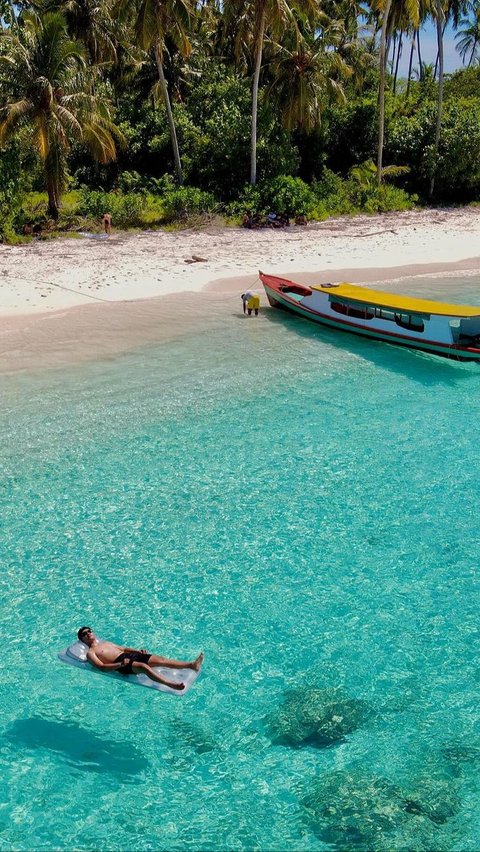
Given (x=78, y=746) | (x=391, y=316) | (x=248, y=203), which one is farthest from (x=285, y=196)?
(x=78, y=746)

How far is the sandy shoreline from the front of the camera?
78.1 ft

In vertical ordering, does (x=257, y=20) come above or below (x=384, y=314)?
above

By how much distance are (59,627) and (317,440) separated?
8.36 metres

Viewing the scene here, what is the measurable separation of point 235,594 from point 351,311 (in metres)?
15.1

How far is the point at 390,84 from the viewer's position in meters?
56.2

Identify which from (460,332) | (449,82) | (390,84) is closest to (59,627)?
(460,332)

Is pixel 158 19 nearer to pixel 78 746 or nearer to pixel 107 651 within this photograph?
pixel 107 651

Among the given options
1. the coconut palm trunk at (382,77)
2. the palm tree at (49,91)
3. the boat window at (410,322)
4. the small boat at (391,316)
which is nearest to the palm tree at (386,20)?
the coconut palm trunk at (382,77)

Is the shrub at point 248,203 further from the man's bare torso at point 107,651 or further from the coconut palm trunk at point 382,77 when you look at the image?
the man's bare torso at point 107,651

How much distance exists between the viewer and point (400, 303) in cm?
2339

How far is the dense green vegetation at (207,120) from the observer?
33.2 meters

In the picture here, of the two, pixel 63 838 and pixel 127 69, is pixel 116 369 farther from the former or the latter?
pixel 127 69

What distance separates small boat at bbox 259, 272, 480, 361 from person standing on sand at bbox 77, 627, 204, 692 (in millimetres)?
15715

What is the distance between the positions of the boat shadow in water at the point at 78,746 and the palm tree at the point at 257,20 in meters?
34.9
